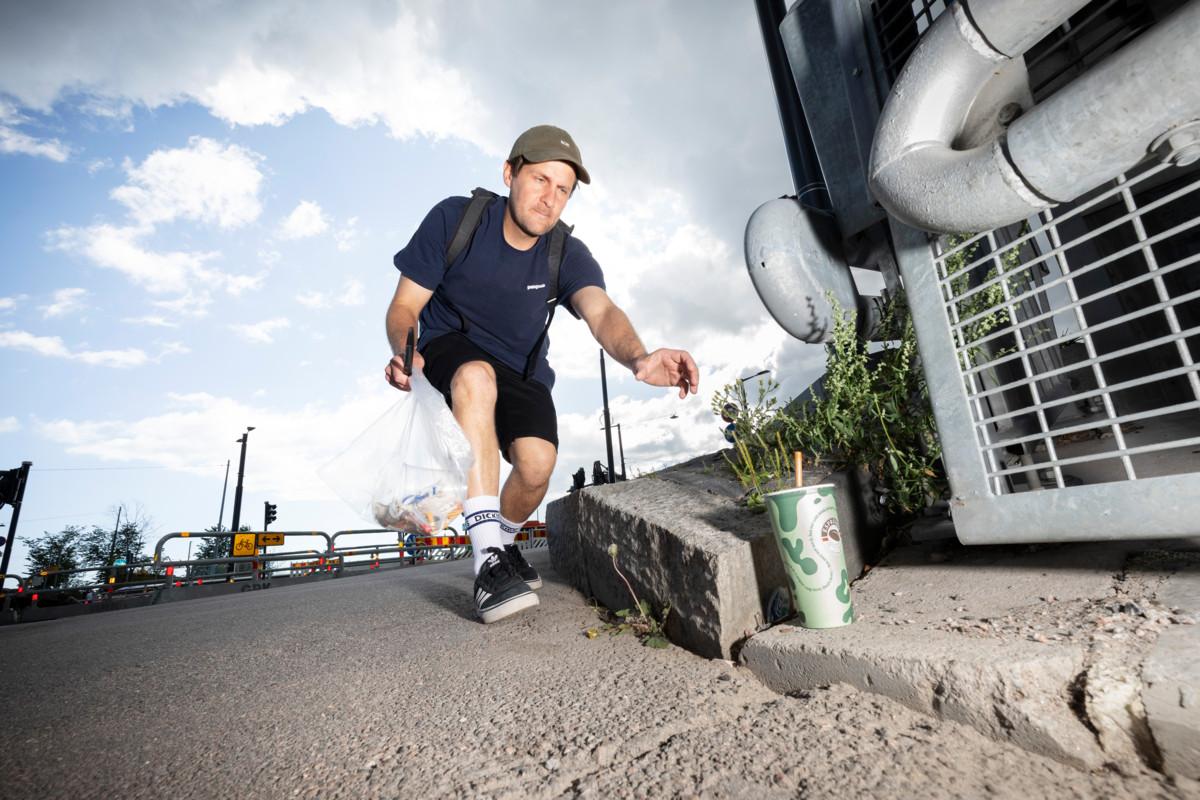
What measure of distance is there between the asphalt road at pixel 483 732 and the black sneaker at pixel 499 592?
0.38 feet

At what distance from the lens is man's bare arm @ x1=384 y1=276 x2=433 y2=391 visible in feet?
8.02

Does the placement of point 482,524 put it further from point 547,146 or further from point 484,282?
point 547,146

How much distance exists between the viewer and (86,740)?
55.7 inches

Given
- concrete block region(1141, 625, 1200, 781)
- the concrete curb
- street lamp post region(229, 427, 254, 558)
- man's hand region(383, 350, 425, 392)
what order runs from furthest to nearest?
street lamp post region(229, 427, 254, 558)
man's hand region(383, 350, 425, 392)
the concrete curb
concrete block region(1141, 625, 1200, 781)

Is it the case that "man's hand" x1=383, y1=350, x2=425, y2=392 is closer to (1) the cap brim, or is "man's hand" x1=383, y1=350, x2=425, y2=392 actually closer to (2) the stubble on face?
(2) the stubble on face

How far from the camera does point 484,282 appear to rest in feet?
9.42

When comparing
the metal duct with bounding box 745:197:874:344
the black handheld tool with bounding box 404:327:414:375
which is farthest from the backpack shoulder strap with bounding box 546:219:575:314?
the metal duct with bounding box 745:197:874:344

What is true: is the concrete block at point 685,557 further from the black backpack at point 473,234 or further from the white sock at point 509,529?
the black backpack at point 473,234

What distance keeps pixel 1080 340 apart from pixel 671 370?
5.37 feet

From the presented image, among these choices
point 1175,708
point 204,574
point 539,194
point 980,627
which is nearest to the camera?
point 1175,708

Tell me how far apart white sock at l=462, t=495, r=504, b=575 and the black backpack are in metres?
0.79

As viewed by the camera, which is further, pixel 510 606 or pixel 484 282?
pixel 484 282

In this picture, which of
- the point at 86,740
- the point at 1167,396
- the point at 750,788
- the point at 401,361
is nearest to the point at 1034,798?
the point at 750,788

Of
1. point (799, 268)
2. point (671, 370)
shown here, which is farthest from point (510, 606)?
point (799, 268)
